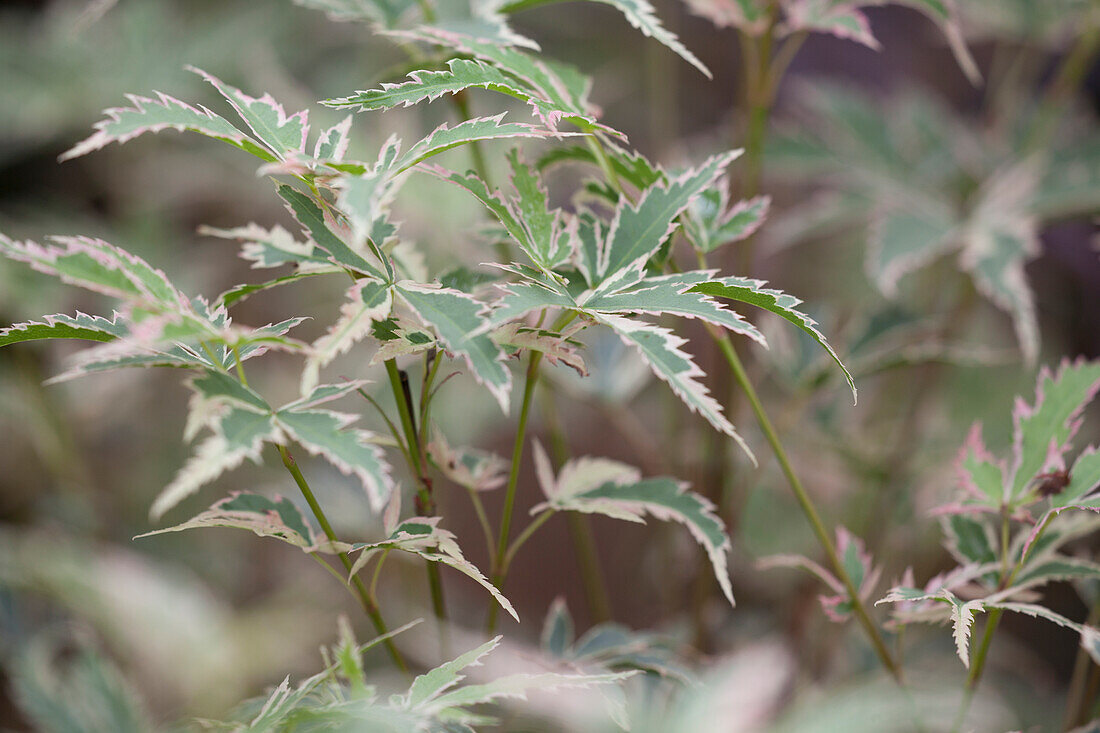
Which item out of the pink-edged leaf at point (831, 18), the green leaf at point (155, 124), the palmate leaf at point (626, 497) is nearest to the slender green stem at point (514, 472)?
the palmate leaf at point (626, 497)

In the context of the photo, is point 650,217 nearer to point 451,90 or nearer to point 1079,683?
point 451,90

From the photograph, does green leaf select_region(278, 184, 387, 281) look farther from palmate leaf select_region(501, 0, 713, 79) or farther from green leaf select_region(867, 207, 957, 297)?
green leaf select_region(867, 207, 957, 297)

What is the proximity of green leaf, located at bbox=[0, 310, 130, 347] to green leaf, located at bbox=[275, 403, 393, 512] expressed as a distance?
3.0 inches

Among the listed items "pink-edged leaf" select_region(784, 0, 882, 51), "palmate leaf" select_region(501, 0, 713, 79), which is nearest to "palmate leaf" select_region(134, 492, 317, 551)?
"palmate leaf" select_region(501, 0, 713, 79)

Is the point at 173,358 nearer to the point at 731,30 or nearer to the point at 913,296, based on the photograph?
the point at 913,296

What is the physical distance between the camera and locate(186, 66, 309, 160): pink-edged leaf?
0.32 meters

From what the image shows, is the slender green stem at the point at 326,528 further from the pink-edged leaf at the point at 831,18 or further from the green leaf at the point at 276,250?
the pink-edged leaf at the point at 831,18

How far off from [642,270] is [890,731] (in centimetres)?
29

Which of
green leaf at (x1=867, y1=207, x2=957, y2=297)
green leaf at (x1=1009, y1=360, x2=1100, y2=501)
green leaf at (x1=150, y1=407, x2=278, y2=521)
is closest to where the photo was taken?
green leaf at (x1=150, y1=407, x2=278, y2=521)

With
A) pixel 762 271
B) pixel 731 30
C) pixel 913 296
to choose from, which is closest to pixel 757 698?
pixel 913 296

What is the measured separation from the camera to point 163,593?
759 millimetres

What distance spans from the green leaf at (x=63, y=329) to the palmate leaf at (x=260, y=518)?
7cm

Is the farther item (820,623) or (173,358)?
(820,623)

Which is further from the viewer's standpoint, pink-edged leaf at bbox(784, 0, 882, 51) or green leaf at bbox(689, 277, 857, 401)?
pink-edged leaf at bbox(784, 0, 882, 51)
